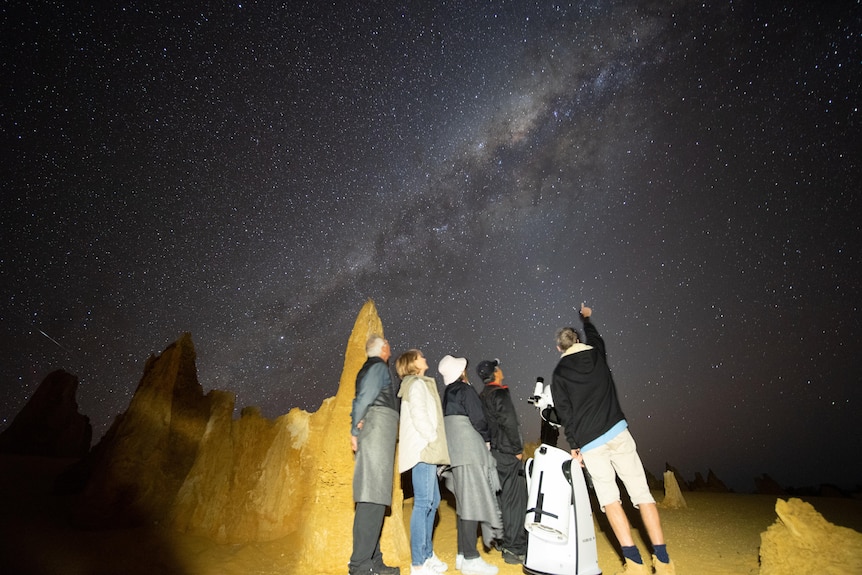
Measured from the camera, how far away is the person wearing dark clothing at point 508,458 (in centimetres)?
529

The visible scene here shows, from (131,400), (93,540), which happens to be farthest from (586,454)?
(131,400)

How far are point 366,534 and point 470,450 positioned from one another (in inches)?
57.2

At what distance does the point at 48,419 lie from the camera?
21.4 meters

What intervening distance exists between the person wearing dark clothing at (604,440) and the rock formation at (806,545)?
97 cm

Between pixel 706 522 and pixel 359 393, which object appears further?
pixel 706 522

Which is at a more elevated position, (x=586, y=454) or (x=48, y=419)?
(x=48, y=419)

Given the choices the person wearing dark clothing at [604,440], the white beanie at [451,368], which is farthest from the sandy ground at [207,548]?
the white beanie at [451,368]

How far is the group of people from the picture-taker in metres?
4.03

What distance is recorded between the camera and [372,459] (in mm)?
4348

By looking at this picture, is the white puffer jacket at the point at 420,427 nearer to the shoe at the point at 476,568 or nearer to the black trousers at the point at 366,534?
the black trousers at the point at 366,534

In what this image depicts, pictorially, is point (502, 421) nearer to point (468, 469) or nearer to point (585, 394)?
point (468, 469)

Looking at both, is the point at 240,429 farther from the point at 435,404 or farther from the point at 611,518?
the point at 611,518

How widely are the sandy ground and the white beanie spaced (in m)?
2.18

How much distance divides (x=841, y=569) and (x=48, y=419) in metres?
29.9
